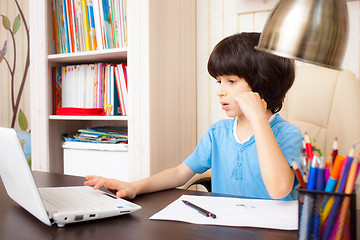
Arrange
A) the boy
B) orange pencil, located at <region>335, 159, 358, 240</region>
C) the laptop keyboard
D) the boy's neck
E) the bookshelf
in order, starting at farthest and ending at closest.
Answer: the bookshelf < the boy's neck < the boy < the laptop keyboard < orange pencil, located at <region>335, 159, 358, 240</region>

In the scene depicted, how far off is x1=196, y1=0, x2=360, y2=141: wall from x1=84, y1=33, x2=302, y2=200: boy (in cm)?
70

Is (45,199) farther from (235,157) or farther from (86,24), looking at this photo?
(86,24)

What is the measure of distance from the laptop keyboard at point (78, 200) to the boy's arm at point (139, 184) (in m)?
0.03

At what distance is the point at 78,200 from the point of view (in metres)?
0.76

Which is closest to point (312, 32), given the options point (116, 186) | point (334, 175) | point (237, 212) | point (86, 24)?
point (334, 175)

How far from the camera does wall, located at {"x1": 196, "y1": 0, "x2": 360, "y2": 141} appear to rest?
1855 millimetres

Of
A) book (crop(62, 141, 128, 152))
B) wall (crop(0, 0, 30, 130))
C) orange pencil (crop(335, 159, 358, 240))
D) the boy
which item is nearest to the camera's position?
orange pencil (crop(335, 159, 358, 240))

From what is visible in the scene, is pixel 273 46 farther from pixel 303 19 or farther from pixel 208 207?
pixel 208 207

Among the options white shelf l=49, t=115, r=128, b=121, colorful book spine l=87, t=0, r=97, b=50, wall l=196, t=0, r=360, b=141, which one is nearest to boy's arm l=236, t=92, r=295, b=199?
white shelf l=49, t=115, r=128, b=121

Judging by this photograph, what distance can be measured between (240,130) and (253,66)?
0.24 meters

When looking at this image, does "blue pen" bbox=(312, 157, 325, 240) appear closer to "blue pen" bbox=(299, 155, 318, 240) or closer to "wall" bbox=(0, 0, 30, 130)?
"blue pen" bbox=(299, 155, 318, 240)

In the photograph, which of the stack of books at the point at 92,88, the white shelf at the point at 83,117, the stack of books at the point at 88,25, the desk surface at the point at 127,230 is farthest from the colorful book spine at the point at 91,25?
the desk surface at the point at 127,230

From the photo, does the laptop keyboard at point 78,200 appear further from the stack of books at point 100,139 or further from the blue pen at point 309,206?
the stack of books at point 100,139

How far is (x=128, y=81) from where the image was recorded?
65.1 inches
